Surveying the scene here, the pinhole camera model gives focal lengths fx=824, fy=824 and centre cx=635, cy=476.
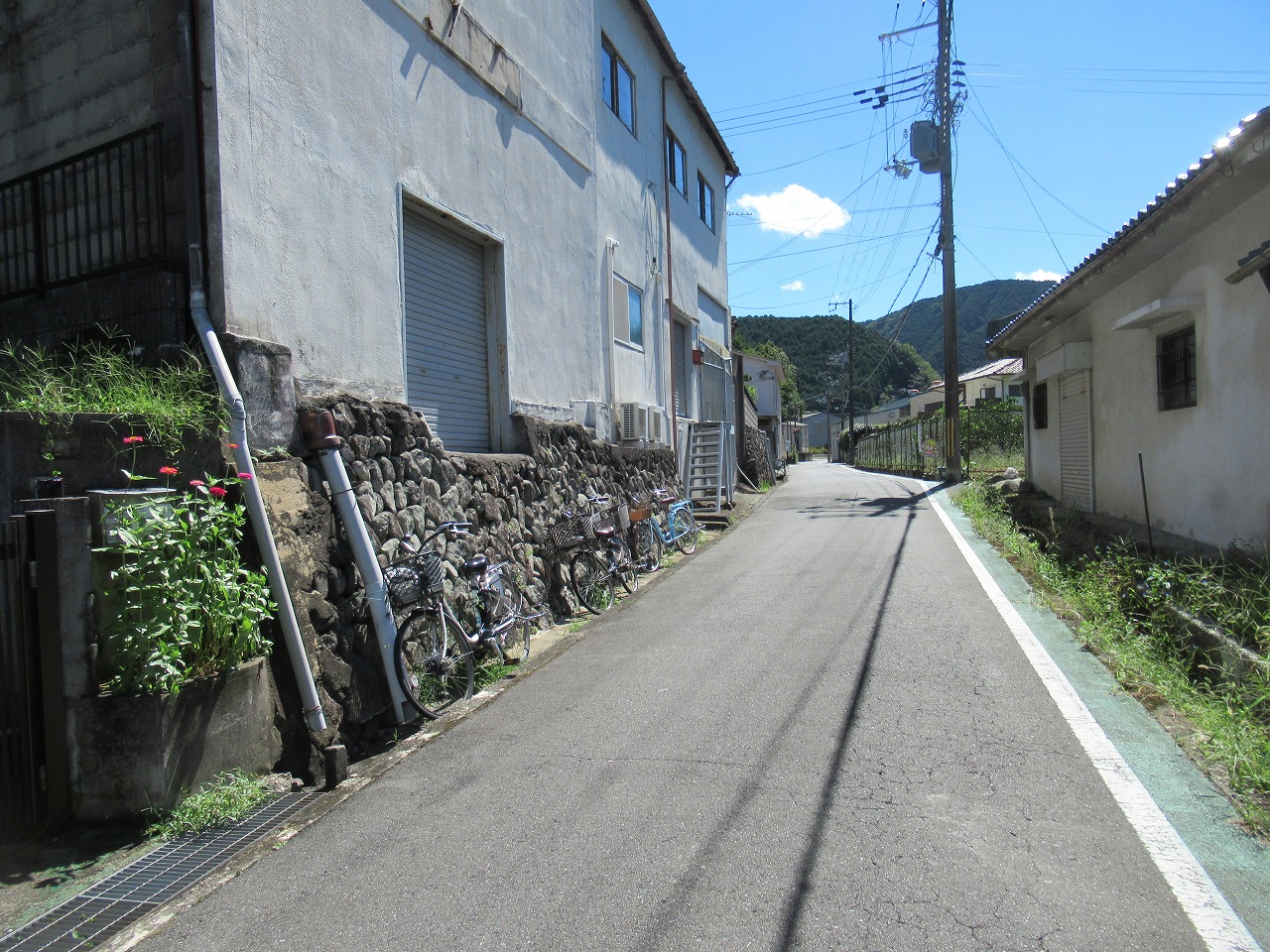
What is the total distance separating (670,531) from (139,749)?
8.47 meters

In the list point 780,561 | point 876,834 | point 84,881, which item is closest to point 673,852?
point 876,834

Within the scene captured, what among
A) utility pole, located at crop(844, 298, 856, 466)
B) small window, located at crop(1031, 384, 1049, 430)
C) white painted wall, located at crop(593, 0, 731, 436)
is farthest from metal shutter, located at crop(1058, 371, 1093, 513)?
utility pole, located at crop(844, 298, 856, 466)

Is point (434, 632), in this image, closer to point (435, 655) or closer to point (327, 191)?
point (435, 655)

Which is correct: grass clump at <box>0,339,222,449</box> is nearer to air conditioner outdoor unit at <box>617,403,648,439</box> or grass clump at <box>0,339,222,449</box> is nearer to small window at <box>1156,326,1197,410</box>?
air conditioner outdoor unit at <box>617,403,648,439</box>

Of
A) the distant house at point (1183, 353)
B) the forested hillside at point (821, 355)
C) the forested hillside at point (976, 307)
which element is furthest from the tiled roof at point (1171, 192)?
the forested hillside at point (821, 355)

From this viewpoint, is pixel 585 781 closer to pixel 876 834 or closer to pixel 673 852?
pixel 673 852

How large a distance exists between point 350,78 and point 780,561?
7.46m

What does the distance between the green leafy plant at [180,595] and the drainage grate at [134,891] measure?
768mm

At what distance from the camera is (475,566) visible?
6738mm

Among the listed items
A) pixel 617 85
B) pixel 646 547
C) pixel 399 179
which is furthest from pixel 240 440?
pixel 617 85

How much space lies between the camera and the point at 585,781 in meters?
4.48

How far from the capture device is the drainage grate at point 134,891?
3.29 m

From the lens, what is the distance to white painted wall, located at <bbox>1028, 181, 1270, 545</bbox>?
798cm

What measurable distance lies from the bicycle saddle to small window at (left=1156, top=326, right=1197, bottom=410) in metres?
8.20
